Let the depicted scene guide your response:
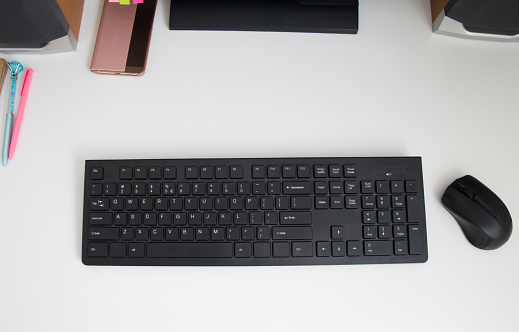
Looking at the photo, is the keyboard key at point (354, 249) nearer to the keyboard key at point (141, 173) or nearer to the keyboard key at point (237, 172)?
the keyboard key at point (237, 172)

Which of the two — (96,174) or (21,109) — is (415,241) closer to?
(96,174)

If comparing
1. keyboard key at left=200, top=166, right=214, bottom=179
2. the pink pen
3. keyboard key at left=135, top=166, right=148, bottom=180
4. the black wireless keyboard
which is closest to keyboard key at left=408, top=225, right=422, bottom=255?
the black wireless keyboard

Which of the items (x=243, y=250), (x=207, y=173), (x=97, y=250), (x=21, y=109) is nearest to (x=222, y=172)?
(x=207, y=173)

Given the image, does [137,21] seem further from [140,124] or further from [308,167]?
[308,167]

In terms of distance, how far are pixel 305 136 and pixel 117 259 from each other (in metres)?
0.36

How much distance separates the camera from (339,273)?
67 cm

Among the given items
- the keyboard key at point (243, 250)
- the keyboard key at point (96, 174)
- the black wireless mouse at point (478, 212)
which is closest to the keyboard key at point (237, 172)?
the keyboard key at point (243, 250)

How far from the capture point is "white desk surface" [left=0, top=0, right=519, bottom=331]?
661 mm

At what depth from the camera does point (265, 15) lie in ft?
2.40

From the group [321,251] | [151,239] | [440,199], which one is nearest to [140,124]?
[151,239]

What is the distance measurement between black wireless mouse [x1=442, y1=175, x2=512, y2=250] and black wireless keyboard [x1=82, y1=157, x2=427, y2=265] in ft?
0.18

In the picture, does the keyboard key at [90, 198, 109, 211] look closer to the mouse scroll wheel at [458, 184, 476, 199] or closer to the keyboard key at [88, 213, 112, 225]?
the keyboard key at [88, 213, 112, 225]

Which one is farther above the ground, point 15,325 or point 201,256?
point 201,256

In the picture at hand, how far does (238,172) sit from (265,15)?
28 cm
